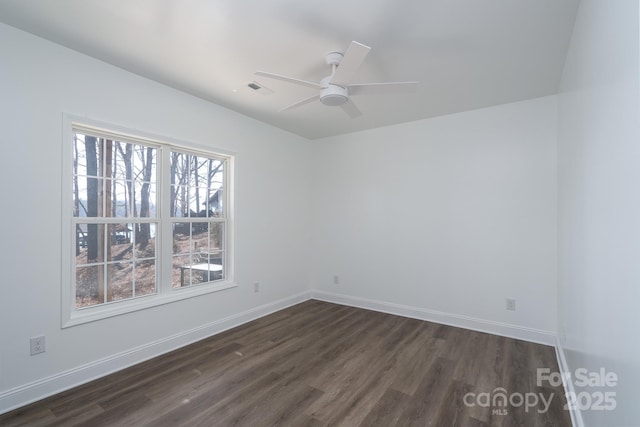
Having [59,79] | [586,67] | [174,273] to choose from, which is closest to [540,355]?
[586,67]

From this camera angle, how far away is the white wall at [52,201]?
2.10 metres

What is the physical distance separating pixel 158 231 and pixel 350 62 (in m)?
2.51

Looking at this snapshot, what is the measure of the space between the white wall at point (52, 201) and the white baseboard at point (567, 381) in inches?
129

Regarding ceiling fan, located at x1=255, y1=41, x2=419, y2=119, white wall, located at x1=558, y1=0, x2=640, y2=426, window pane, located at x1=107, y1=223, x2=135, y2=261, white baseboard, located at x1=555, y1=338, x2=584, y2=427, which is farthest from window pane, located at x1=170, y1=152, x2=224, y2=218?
white baseboard, located at x1=555, y1=338, x2=584, y2=427

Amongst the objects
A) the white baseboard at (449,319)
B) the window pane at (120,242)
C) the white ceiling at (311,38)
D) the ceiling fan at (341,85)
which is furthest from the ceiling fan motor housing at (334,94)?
the white baseboard at (449,319)

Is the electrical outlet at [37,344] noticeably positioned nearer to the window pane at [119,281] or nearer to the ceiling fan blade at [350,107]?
the window pane at [119,281]

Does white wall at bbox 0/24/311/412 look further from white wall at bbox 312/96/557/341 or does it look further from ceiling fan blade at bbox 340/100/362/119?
white wall at bbox 312/96/557/341

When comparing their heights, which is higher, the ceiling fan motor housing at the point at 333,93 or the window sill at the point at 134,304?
the ceiling fan motor housing at the point at 333,93

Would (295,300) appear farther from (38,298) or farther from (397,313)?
(38,298)

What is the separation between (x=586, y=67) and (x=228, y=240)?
11.9ft

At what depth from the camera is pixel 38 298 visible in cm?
222

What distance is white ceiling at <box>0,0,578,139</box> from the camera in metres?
1.90

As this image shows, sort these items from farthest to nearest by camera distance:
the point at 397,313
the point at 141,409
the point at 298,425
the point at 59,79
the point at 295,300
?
the point at 295,300, the point at 397,313, the point at 59,79, the point at 141,409, the point at 298,425

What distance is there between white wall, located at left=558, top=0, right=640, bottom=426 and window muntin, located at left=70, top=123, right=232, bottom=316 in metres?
3.35
